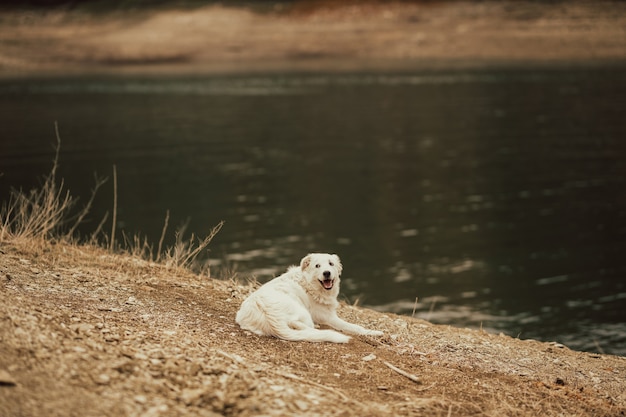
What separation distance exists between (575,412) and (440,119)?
50.6 meters

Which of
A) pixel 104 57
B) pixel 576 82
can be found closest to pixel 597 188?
pixel 576 82

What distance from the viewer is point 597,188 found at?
113ft

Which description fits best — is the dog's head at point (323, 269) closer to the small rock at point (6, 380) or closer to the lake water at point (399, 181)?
the small rock at point (6, 380)

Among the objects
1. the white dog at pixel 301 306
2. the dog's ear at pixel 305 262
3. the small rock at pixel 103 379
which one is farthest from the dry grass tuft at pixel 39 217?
the small rock at pixel 103 379

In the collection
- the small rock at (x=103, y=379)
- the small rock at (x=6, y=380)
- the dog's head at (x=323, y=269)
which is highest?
the small rock at (x=6, y=380)

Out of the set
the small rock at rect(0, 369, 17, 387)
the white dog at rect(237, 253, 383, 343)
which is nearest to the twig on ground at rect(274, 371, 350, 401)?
the white dog at rect(237, 253, 383, 343)

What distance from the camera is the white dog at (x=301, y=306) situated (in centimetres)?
939

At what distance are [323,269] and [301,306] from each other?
591mm

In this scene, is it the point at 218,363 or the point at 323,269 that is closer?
the point at 218,363

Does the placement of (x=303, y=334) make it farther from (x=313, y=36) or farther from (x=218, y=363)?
(x=313, y=36)

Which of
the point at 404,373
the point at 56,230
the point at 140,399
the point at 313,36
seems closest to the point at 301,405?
the point at 140,399

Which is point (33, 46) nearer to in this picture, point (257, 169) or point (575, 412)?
point (257, 169)

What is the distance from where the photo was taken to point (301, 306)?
984 centimetres

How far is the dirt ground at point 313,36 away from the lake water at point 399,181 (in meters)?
19.9
